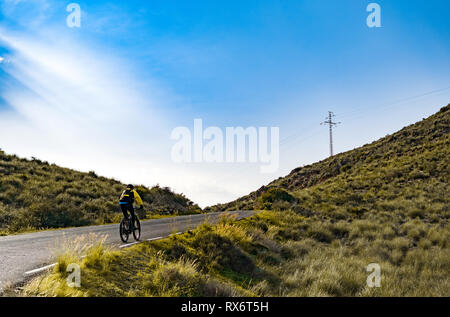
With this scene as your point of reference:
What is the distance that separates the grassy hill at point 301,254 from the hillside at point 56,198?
10069 millimetres

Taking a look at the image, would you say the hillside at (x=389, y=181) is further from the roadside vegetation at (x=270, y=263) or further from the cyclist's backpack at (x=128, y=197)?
the cyclist's backpack at (x=128, y=197)

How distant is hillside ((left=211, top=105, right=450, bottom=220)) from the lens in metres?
24.0

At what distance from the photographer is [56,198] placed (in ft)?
71.8

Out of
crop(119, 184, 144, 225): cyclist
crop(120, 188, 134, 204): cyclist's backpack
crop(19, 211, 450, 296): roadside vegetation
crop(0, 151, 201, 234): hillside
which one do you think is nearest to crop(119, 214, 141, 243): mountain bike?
crop(119, 184, 144, 225): cyclist

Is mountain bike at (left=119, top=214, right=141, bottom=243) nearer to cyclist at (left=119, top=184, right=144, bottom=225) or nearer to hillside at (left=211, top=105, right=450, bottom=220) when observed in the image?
cyclist at (left=119, top=184, right=144, bottom=225)

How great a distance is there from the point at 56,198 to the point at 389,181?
101ft

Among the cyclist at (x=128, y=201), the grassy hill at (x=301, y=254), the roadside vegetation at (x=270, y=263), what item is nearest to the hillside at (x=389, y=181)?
the grassy hill at (x=301, y=254)

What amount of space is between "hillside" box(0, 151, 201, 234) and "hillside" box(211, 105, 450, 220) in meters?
10.1

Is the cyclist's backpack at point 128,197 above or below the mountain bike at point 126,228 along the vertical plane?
above

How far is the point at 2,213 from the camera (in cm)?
1756

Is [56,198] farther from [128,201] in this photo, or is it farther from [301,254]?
[301,254]

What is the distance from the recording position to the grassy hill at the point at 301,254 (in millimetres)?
6641
